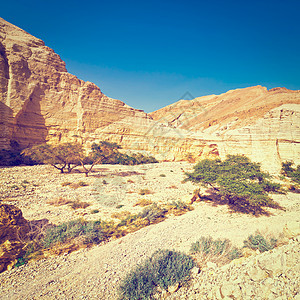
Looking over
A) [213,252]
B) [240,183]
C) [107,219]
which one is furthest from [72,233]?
[240,183]

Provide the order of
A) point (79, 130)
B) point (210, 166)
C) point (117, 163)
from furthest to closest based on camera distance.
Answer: point (79, 130), point (117, 163), point (210, 166)

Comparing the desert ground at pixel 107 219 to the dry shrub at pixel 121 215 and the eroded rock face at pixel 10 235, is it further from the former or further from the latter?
the eroded rock face at pixel 10 235

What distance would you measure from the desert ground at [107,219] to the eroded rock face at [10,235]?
36 centimetres

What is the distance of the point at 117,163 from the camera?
24.8 meters

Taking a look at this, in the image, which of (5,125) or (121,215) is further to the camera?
(5,125)

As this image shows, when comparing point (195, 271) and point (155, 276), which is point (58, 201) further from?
point (195, 271)

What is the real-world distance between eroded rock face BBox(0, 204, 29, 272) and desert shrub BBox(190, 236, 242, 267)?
5206 mm

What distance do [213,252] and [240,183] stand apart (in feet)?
18.1

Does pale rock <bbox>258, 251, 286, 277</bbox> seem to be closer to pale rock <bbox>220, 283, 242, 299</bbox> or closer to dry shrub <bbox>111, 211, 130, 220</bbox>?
pale rock <bbox>220, 283, 242, 299</bbox>

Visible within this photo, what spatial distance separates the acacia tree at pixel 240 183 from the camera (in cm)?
820

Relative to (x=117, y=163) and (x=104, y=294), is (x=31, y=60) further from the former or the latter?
(x=104, y=294)

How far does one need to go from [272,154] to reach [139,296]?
2023cm

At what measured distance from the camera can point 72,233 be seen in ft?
18.4

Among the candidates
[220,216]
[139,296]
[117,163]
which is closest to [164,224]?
[220,216]
